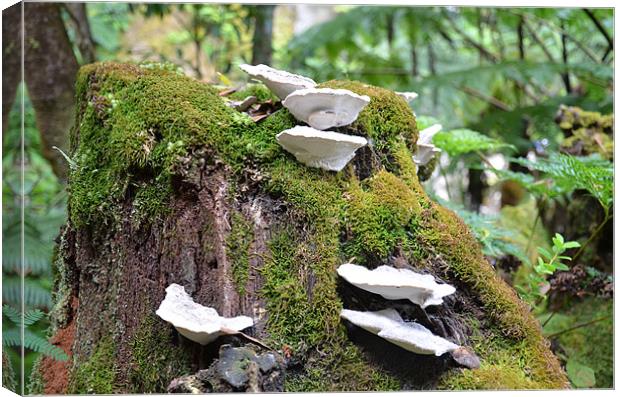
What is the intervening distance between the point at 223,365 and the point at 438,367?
29.1 inches

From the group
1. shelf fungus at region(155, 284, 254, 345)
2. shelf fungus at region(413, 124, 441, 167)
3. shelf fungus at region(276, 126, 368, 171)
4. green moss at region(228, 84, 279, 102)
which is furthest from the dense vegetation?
shelf fungus at region(413, 124, 441, 167)

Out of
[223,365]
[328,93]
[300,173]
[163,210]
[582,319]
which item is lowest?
[582,319]

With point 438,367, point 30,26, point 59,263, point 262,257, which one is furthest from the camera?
point 30,26

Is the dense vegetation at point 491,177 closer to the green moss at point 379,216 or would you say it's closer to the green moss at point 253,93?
the green moss at point 379,216

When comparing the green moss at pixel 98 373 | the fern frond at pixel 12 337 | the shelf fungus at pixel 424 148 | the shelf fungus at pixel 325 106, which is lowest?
the green moss at pixel 98 373

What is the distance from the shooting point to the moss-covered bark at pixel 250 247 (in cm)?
198

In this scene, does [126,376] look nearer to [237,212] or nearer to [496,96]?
[237,212]

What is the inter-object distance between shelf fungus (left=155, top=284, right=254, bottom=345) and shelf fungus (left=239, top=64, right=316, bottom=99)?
848 mm

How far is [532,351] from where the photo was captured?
2.10 meters

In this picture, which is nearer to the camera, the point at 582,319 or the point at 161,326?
the point at 161,326

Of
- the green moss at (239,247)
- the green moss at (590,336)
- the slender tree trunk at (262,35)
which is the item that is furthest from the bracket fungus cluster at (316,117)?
the slender tree trunk at (262,35)

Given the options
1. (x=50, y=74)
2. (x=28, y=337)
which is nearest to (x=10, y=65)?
(x=50, y=74)

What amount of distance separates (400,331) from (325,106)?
0.83 metres

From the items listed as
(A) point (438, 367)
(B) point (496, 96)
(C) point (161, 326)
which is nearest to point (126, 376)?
(C) point (161, 326)
